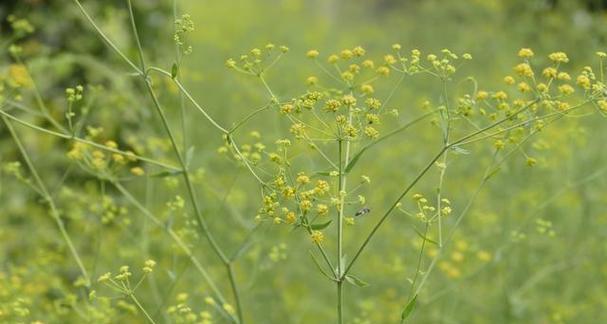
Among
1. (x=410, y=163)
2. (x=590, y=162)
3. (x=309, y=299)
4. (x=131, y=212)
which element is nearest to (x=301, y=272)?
(x=309, y=299)

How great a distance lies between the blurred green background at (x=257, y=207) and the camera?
3.36m

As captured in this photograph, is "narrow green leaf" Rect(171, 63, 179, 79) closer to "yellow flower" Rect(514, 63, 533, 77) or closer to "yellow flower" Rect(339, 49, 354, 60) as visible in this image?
"yellow flower" Rect(339, 49, 354, 60)

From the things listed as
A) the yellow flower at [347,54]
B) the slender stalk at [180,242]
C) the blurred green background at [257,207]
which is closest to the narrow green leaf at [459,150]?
the yellow flower at [347,54]

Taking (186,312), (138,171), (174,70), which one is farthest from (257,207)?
(174,70)

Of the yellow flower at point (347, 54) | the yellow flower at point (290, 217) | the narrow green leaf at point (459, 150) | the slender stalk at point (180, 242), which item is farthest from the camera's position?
the slender stalk at point (180, 242)

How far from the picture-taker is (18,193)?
4.56m

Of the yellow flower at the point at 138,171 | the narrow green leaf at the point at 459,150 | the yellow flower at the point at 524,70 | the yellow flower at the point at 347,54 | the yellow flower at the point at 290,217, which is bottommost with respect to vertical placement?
the yellow flower at the point at 138,171

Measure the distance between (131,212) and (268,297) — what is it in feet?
3.91

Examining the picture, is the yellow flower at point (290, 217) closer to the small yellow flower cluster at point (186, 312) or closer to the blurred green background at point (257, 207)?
the small yellow flower cluster at point (186, 312)

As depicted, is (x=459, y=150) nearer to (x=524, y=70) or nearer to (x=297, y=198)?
(x=524, y=70)

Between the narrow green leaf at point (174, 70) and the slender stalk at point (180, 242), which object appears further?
the slender stalk at point (180, 242)

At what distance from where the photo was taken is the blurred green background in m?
3.36

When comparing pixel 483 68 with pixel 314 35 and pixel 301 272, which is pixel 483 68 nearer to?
pixel 314 35

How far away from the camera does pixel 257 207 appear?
4449mm
